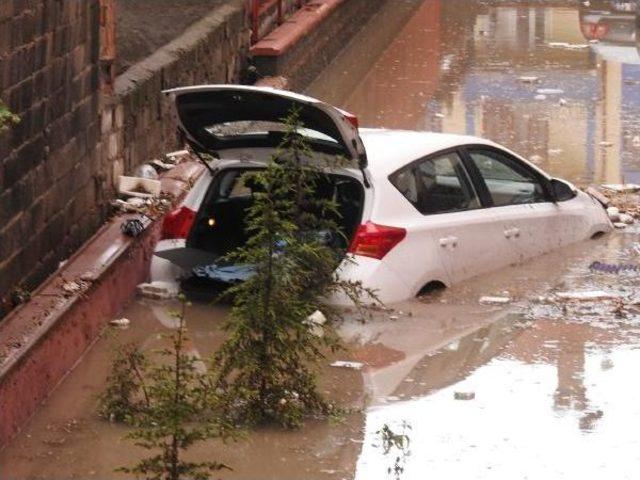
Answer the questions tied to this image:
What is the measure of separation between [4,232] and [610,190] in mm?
7894

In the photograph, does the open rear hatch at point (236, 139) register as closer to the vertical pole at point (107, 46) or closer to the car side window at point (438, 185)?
the car side window at point (438, 185)

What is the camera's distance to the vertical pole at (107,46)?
13.0 meters

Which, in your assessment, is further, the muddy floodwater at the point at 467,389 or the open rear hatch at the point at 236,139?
the open rear hatch at the point at 236,139

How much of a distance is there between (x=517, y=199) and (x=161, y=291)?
290 cm

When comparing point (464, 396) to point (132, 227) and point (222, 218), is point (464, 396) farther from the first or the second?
point (132, 227)

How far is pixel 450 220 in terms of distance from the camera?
37.6 feet

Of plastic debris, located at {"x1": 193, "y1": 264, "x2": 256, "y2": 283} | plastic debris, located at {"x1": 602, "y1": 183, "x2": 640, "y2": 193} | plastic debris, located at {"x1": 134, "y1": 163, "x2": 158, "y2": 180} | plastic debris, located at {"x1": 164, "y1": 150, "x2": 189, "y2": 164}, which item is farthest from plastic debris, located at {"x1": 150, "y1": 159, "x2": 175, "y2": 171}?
plastic debris, located at {"x1": 602, "y1": 183, "x2": 640, "y2": 193}

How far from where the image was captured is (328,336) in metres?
9.21

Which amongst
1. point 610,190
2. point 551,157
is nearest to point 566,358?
point 610,190

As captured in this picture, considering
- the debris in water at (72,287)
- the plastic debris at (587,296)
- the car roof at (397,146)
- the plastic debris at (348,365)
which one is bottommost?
the plastic debris at (587,296)

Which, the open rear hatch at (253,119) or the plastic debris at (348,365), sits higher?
the open rear hatch at (253,119)

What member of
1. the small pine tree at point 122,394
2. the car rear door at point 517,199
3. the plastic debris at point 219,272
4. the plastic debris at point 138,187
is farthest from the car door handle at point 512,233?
the small pine tree at point 122,394

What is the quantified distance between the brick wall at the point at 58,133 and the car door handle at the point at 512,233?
9.79 feet

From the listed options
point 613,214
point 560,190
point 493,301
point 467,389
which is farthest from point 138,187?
point 467,389
